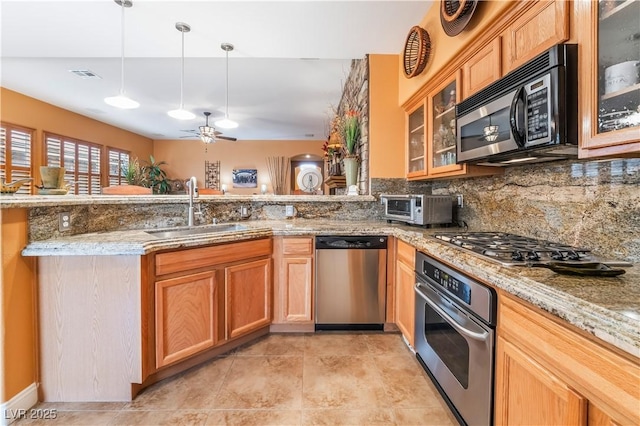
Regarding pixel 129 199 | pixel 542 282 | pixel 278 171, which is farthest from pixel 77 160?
pixel 542 282

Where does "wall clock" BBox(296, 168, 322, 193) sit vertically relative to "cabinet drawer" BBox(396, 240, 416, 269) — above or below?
above

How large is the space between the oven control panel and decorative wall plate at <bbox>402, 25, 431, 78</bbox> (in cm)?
157

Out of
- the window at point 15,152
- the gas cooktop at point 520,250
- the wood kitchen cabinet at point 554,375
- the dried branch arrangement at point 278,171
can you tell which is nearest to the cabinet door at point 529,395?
the wood kitchen cabinet at point 554,375

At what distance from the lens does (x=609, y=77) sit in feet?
3.18

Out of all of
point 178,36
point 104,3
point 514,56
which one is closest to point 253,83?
point 178,36

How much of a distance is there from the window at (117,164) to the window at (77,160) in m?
0.36

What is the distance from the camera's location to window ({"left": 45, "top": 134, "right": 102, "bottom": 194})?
17.8 ft

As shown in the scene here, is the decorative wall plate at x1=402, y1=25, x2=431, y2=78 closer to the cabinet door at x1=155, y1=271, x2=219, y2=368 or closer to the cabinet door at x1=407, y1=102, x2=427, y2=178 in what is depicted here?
the cabinet door at x1=407, y1=102, x2=427, y2=178

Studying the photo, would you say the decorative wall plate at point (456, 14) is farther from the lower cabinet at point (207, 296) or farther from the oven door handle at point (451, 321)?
the lower cabinet at point (207, 296)

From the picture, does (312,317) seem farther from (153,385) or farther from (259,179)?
(259,179)

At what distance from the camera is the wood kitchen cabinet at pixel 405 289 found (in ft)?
6.37

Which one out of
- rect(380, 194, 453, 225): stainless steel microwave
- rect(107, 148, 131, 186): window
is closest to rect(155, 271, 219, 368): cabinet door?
rect(380, 194, 453, 225): stainless steel microwave

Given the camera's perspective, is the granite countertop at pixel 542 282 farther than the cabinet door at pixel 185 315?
No

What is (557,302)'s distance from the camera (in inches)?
31.1
